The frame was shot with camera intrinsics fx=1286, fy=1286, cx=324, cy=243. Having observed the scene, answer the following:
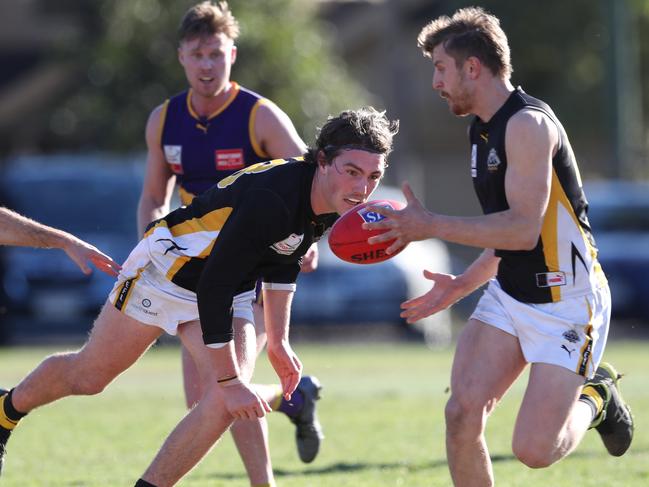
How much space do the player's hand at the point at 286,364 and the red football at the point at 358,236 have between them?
0.69 metres

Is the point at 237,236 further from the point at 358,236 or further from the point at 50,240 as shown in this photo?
the point at 50,240

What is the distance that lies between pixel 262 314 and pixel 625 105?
671 inches

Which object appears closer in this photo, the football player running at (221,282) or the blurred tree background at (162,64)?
the football player running at (221,282)

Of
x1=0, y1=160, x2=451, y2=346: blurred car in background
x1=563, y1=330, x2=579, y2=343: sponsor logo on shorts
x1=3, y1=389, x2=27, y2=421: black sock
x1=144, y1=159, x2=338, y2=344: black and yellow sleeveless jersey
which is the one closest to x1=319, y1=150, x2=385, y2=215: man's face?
x1=144, y1=159, x2=338, y2=344: black and yellow sleeveless jersey

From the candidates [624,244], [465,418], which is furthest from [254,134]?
[624,244]

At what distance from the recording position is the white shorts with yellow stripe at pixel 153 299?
5988 mm

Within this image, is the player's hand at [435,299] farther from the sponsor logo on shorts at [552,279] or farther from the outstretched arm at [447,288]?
the sponsor logo on shorts at [552,279]

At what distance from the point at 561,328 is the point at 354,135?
50.2 inches

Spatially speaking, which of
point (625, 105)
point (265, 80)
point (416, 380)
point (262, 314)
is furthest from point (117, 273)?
point (625, 105)

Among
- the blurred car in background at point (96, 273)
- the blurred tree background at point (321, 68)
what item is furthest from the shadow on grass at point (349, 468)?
the blurred tree background at point (321, 68)

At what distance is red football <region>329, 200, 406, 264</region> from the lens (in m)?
5.45

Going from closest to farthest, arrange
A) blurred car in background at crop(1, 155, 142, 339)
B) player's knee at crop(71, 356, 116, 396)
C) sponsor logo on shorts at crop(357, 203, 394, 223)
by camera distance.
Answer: sponsor logo on shorts at crop(357, 203, 394, 223), player's knee at crop(71, 356, 116, 396), blurred car in background at crop(1, 155, 142, 339)

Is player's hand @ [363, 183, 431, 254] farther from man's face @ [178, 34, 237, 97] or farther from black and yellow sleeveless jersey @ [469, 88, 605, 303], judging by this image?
man's face @ [178, 34, 237, 97]

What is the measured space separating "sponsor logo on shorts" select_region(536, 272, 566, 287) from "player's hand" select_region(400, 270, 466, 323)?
431 mm
